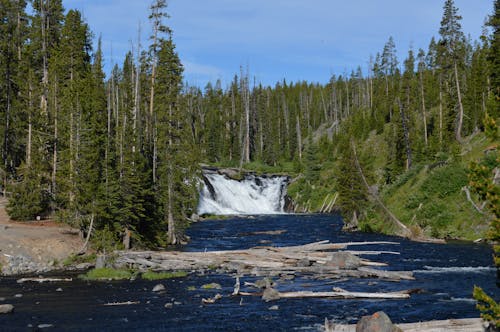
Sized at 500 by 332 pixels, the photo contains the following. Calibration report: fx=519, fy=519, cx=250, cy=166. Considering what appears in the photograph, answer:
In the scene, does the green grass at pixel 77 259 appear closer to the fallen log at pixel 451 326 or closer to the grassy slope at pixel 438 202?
the fallen log at pixel 451 326

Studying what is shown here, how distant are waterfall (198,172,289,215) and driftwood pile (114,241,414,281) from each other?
119 ft

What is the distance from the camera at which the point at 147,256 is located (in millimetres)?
30547

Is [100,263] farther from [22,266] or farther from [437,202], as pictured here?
[437,202]

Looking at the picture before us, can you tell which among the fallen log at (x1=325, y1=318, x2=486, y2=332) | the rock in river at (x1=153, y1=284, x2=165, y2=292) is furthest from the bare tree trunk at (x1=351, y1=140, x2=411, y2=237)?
the fallen log at (x1=325, y1=318, x2=486, y2=332)

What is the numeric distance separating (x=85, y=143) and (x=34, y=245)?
689 centimetres

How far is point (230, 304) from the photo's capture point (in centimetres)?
2097

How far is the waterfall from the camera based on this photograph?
71.4 meters

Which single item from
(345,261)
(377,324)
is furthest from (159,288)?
(377,324)

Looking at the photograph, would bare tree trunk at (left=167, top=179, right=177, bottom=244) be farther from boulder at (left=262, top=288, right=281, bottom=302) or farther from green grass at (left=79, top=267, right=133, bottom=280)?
boulder at (left=262, top=288, right=281, bottom=302)

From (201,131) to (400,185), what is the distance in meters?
67.9

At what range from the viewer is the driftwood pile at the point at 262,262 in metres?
27.7

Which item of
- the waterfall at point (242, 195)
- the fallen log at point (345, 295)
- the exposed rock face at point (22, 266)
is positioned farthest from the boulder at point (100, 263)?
the waterfall at point (242, 195)

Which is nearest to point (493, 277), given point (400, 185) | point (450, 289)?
point (450, 289)

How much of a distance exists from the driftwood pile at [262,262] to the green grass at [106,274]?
1.68 meters
